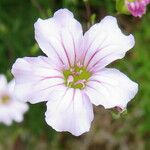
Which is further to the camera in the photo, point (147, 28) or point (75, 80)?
point (147, 28)

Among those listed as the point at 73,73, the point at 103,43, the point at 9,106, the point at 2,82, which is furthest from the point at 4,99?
the point at 103,43

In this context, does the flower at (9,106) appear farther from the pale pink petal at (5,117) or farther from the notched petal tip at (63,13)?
the notched petal tip at (63,13)

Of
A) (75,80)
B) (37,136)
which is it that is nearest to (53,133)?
(37,136)

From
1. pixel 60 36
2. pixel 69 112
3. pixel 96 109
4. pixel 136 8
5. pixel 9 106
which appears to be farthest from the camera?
pixel 96 109

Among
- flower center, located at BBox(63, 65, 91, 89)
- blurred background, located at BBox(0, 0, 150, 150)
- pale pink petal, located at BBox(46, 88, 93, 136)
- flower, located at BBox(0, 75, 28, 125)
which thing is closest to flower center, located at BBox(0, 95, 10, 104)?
flower, located at BBox(0, 75, 28, 125)

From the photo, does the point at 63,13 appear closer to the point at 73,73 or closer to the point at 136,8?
the point at 73,73

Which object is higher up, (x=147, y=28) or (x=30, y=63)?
(x=30, y=63)

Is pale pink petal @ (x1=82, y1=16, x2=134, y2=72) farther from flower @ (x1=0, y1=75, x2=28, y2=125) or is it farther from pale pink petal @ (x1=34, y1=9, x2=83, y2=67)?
flower @ (x1=0, y1=75, x2=28, y2=125)

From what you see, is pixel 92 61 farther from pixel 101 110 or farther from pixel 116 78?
pixel 101 110
